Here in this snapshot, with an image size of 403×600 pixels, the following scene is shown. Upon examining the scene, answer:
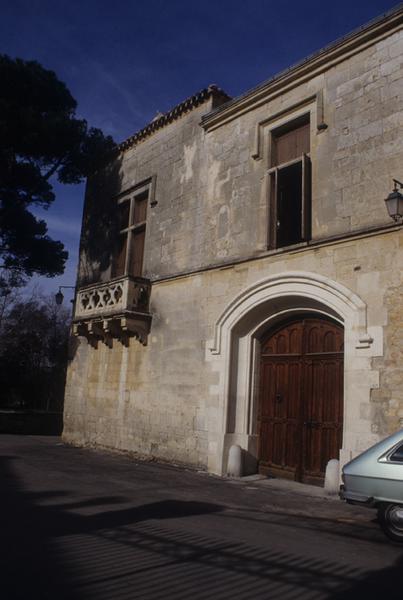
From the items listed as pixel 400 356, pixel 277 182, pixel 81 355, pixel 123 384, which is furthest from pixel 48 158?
pixel 400 356

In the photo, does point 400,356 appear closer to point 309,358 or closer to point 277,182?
point 309,358

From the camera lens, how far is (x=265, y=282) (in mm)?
9195

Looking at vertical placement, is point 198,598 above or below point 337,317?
below

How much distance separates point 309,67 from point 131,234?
6.09 meters

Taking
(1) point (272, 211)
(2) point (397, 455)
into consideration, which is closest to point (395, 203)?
(1) point (272, 211)

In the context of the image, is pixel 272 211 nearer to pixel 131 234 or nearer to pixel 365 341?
pixel 365 341

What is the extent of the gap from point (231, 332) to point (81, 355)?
588 cm

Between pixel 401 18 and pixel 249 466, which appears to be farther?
Result: pixel 249 466

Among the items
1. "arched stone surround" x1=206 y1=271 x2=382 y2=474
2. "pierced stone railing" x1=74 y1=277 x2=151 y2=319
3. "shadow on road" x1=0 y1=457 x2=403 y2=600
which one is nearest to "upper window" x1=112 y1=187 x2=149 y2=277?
"pierced stone railing" x1=74 y1=277 x2=151 y2=319

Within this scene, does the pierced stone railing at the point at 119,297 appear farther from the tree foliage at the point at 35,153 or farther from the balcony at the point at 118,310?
the tree foliage at the point at 35,153

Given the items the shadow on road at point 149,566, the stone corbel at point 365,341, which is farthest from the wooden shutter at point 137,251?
the shadow on road at point 149,566

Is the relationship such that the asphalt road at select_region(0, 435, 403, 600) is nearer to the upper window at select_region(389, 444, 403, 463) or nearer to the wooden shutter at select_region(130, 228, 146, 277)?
the upper window at select_region(389, 444, 403, 463)

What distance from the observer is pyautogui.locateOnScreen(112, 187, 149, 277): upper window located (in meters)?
13.1

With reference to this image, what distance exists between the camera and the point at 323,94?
29.9ft
